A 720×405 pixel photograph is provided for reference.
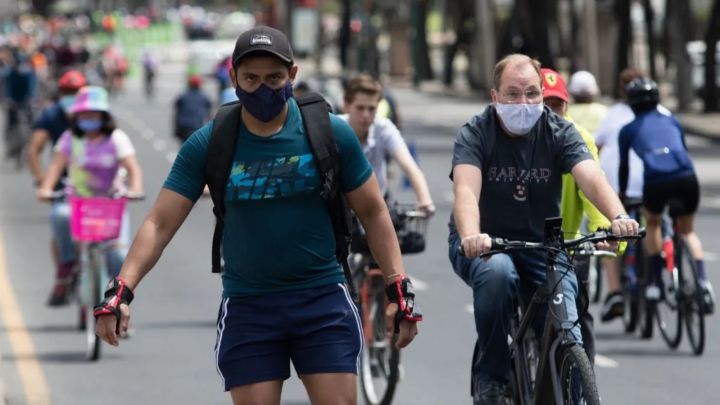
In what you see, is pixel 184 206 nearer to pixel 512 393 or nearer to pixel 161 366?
pixel 512 393

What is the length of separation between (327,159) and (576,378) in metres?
1.11

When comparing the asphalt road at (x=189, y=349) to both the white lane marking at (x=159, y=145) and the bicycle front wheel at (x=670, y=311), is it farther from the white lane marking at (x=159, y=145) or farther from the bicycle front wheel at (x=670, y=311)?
the white lane marking at (x=159, y=145)

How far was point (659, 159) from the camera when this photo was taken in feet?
41.1

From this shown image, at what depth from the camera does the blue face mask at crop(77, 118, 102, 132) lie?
13.2m

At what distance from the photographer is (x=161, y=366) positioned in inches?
475

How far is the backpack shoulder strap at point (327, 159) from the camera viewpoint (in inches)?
253

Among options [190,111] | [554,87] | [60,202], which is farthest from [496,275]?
[190,111]

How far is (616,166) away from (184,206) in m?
7.89

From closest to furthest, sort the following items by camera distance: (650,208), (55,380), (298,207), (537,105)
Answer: (298,207), (537,105), (55,380), (650,208)

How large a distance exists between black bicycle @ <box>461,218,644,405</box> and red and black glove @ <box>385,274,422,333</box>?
59 centimetres

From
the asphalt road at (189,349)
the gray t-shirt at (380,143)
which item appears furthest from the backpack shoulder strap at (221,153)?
the asphalt road at (189,349)

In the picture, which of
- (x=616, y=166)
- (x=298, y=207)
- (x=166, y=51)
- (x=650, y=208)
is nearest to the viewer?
(x=298, y=207)

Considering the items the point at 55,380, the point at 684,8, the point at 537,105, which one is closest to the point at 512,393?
the point at 537,105

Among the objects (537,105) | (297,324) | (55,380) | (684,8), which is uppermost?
(684,8)
